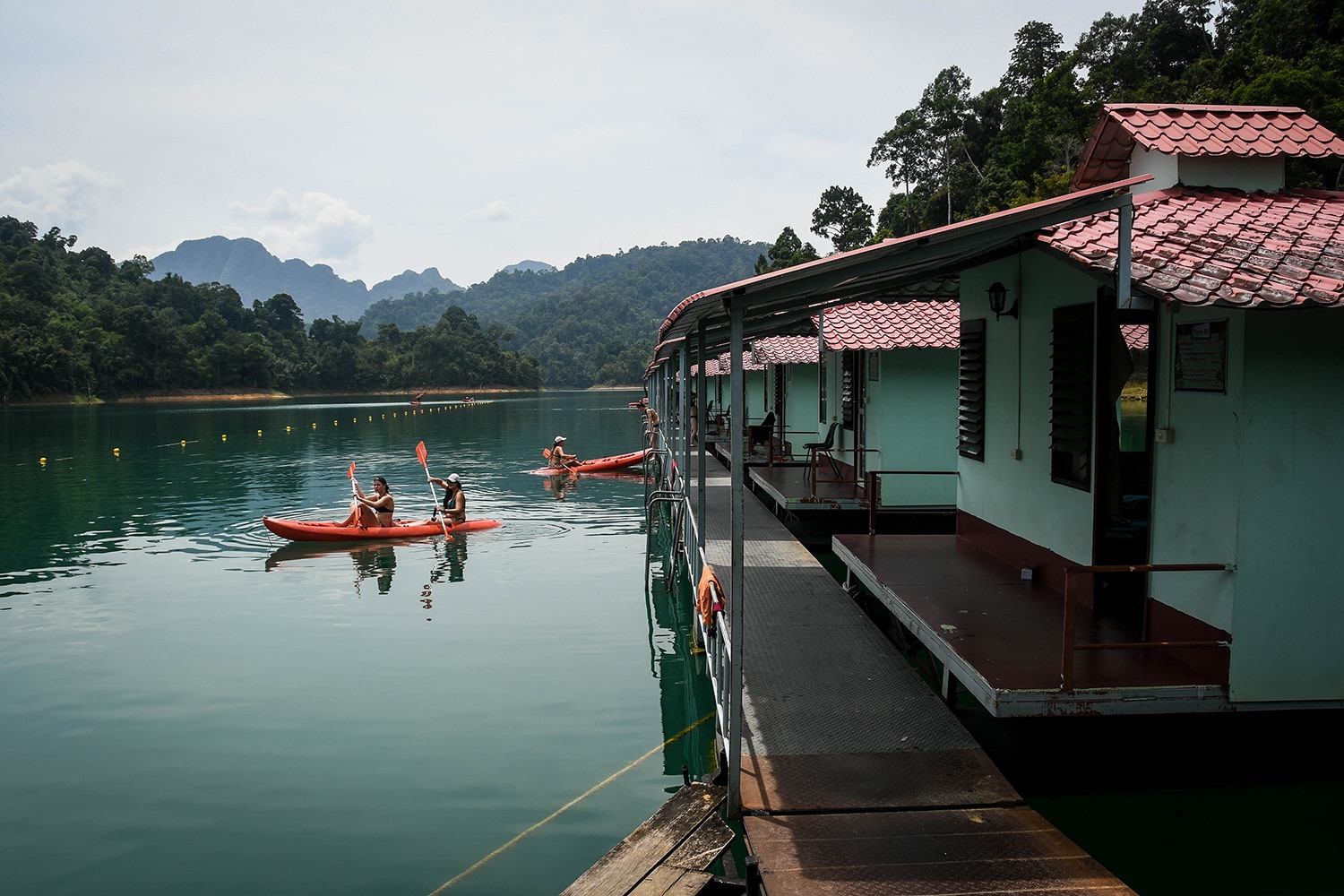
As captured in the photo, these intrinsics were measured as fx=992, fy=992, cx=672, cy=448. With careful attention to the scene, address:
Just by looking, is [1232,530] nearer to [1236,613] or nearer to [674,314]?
[1236,613]

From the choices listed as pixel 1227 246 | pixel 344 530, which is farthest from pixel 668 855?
pixel 344 530

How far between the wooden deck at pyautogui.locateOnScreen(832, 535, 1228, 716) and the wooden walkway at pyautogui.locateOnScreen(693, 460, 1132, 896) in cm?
40

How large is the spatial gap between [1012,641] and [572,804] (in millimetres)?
3195

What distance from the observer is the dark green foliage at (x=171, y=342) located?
76.8m

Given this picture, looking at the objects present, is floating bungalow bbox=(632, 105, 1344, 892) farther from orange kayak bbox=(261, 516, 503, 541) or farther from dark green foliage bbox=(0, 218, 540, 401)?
dark green foliage bbox=(0, 218, 540, 401)

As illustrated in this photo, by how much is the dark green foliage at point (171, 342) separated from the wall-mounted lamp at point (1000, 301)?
77.3 m

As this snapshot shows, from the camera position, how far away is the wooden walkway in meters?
Result: 4.38

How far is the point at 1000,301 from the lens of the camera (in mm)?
8609

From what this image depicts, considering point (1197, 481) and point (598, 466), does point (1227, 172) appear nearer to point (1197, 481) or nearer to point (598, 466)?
point (1197, 481)

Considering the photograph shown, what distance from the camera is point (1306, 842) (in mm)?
5723

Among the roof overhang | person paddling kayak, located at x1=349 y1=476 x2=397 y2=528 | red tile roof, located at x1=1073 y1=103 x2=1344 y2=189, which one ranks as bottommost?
person paddling kayak, located at x1=349 y1=476 x2=397 y2=528

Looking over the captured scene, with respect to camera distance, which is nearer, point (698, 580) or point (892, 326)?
point (698, 580)

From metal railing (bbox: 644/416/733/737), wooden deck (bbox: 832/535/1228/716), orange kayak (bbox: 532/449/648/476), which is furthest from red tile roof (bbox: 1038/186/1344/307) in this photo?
orange kayak (bbox: 532/449/648/476)

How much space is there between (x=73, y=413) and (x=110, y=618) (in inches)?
2347
